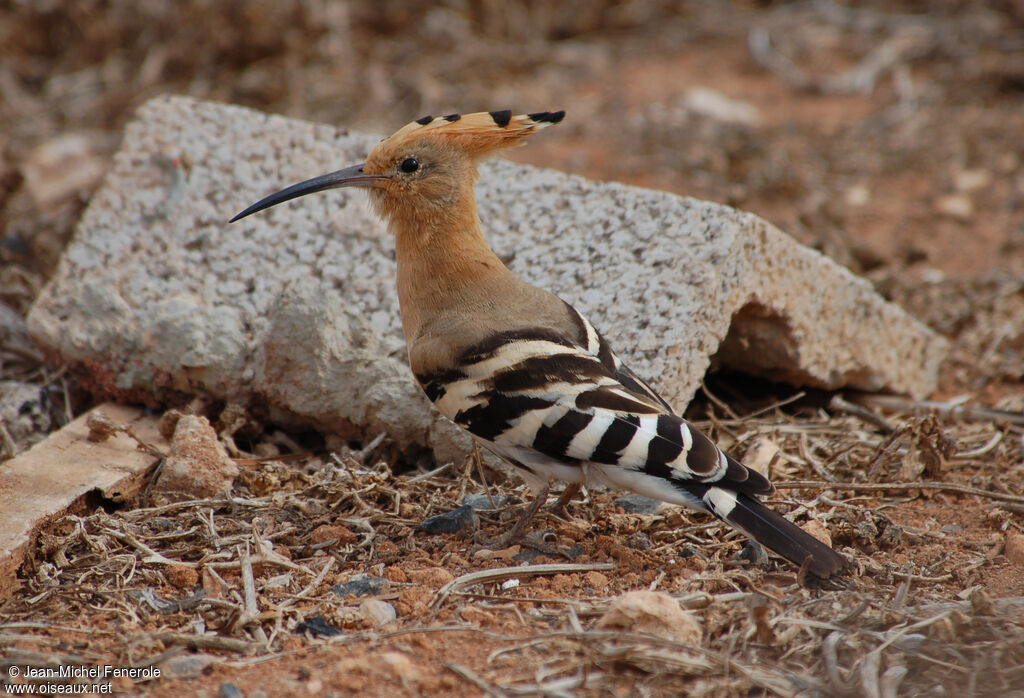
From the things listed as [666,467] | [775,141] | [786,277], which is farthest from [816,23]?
[666,467]

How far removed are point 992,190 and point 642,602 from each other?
4.41 m

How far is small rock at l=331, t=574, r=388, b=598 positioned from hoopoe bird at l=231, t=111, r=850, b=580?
1.36ft

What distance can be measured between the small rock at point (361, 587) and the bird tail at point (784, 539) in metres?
0.86

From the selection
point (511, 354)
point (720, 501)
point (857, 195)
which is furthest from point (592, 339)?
point (857, 195)

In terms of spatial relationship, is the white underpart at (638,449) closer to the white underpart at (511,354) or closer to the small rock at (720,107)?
the white underpart at (511,354)

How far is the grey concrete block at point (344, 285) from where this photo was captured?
3234mm

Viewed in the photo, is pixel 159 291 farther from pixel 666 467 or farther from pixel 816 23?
pixel 816 23

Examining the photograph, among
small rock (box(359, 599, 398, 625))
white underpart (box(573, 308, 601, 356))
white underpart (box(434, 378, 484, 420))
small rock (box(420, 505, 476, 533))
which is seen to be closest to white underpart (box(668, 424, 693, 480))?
white underpart (box(573, 308, 601, 356))

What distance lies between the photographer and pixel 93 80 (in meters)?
6.32

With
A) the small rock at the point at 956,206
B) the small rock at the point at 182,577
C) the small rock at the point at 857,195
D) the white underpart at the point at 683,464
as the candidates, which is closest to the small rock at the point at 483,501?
the white underpart at the point at 683,464

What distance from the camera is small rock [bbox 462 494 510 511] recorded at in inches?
121

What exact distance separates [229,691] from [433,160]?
1.74 meters

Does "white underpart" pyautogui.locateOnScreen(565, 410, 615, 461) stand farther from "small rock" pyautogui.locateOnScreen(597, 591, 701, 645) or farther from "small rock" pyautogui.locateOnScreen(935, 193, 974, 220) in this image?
"small rock" pyautogui.locateOnScreen(935, 193, 974, 220)

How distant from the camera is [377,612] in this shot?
244 centimetres
